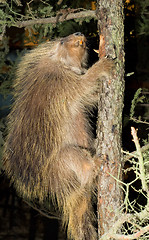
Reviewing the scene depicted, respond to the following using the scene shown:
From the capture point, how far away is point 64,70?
2.68m

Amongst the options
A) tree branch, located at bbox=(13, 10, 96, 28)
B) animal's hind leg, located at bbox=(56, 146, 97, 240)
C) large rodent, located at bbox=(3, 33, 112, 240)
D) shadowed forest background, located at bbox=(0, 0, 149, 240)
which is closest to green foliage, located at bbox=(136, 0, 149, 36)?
shadowed forest background, located at bbox=(0, 0, 149, 240)

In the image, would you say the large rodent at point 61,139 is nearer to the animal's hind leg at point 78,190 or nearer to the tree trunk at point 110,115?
the animal's hind leg at point 78,190

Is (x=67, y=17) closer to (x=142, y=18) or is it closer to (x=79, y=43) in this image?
(x=79, y=43)

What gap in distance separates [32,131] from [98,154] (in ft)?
2.24

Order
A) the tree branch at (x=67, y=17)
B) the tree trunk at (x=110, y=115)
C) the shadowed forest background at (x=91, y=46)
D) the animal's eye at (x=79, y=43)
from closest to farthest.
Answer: the tree trunk at (x=110, y=115)
the tree branch at (x=67, y=17)
the animal's eye at (x=79, y=43)
the shadowed forest background at (x=91, y=46)

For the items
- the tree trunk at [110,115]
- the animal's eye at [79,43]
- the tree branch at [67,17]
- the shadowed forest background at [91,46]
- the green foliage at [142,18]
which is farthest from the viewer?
the green foliage at [142,18]

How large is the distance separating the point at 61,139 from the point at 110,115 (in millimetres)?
604

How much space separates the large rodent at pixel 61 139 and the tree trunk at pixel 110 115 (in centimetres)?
29

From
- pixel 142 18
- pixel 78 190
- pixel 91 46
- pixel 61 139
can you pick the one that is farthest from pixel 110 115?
pixel 142 18

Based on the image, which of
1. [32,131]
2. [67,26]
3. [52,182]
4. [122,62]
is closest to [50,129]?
[32,131]

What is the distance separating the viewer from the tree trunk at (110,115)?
202cm

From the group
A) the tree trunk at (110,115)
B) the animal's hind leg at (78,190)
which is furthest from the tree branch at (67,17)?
the animal's hind leg at (78,190)

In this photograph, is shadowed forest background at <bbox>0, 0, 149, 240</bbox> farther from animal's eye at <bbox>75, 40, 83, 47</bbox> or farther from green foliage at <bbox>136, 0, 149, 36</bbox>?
animal's eye at <bbox>75, 40, 83, 47</bbox>

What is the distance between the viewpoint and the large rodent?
98.0 inches
